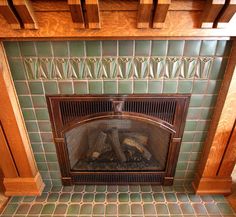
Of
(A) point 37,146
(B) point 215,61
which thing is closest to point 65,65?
(A) point 37,146

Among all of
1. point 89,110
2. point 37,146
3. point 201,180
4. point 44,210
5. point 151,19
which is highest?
point 151,19

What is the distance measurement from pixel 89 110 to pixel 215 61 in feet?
2.75

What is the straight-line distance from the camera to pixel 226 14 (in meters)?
0.80

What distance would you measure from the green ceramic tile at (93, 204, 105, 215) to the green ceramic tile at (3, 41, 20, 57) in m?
1.19

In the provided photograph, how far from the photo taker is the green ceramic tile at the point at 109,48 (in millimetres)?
964

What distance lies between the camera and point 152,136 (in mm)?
1406

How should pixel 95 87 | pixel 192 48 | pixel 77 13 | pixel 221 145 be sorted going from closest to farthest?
pixel 77 13 < pixel 192 48 < pixel 95 87 < pixel 221 145

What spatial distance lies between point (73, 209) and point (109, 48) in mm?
1194

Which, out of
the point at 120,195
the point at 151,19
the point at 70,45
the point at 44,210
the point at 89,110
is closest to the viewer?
the point at 151,19

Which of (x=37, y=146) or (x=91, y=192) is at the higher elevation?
(x=37, y=146)

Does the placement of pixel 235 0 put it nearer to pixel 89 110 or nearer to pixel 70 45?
pixel 70 45

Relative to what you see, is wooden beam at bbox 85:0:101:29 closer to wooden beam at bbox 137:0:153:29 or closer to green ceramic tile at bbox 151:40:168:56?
wooden beam at bbox 137:0:153:29

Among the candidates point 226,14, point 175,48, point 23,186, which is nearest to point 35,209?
point 23,186

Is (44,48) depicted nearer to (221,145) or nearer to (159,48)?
(159,48)
